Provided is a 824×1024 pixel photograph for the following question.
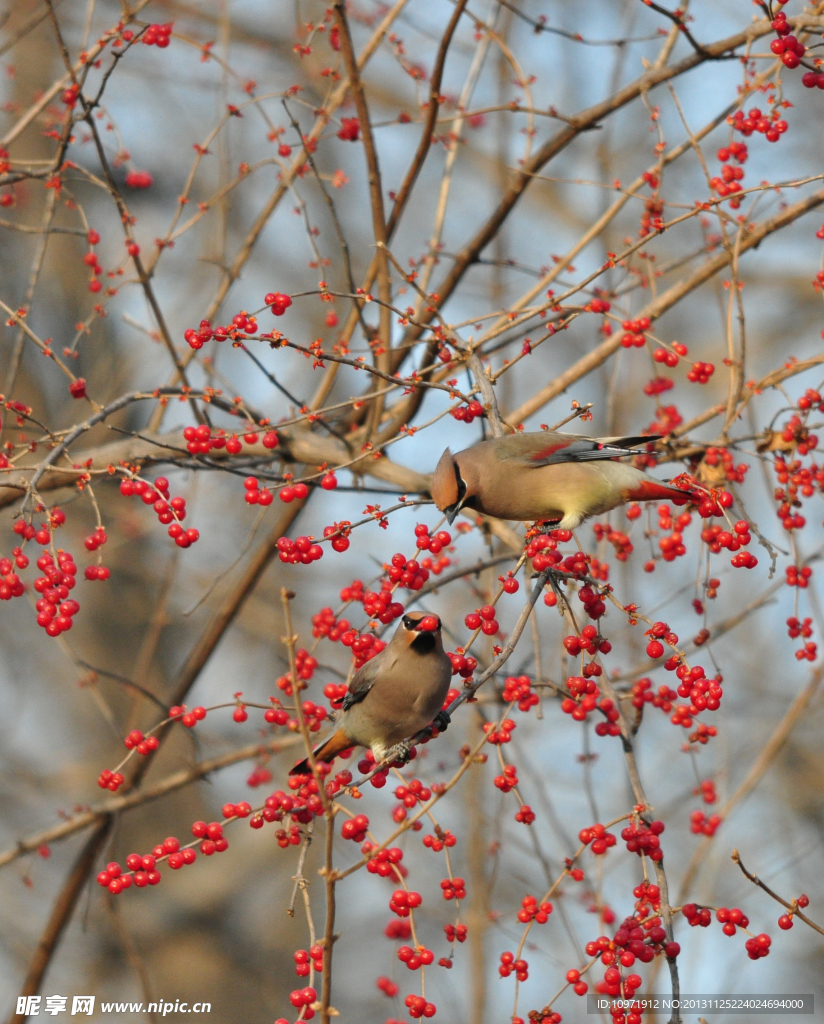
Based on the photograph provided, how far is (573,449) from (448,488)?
0.52 meters

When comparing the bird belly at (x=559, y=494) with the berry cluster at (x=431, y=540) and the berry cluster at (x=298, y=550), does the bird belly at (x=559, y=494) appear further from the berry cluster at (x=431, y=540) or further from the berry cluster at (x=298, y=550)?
the berry cluster at (x=298, y=550)

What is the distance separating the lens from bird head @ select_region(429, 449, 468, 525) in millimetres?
2928

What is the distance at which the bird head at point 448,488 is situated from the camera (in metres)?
2.93

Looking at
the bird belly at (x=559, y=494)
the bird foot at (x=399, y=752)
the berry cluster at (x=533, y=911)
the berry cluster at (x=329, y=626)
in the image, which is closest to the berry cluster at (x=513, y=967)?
the berry cluster at (x=533, y=911)

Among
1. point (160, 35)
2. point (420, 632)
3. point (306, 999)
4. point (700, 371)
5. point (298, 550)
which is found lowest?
point (306, 999)

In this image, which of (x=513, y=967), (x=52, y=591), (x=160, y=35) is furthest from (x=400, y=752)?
(x=160, y=35)

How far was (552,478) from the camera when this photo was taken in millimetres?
3205

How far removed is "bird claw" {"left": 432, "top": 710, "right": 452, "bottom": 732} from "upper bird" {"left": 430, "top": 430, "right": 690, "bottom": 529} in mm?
617

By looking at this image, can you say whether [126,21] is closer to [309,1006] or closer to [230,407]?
[230,407]

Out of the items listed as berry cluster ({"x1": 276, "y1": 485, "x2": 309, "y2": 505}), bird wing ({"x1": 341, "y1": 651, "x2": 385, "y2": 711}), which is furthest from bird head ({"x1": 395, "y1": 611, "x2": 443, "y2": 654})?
berry cluster ({"x1": 276, "y1": 485, "x2": 309, "y2": 505})

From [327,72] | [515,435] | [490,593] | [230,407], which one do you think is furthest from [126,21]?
[490,593]

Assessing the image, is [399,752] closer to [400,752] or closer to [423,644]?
[400,752]

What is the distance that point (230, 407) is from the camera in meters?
3.70

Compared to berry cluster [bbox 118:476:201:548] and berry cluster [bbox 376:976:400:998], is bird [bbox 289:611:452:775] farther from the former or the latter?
berry cluster [bbox 376:976:400:998]
